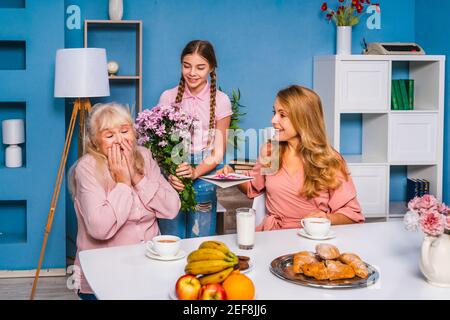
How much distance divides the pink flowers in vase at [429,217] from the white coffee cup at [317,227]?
46cm

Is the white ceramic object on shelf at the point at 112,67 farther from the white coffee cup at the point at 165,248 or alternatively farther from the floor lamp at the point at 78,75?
the white coffee cup at the point at 165,248

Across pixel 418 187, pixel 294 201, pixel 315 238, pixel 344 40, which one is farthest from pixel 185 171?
pixel 418 187

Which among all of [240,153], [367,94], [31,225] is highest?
[367,94]

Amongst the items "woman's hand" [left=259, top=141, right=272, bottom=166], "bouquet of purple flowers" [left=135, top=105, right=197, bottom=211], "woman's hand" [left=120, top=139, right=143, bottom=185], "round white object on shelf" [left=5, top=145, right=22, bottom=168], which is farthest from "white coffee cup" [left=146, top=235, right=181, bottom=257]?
"round white object on shelf" [left=5, top=145, right=22, bottom=168]

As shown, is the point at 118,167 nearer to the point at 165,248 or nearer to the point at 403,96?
the point at 165,248

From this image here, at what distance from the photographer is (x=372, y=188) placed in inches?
179

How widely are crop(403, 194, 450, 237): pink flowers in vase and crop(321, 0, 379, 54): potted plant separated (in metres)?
2.80

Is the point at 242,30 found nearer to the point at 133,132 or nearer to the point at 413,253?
the point at 133,132

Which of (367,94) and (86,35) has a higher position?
(86,35)

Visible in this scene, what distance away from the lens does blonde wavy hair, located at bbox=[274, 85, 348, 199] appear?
8.98 feet

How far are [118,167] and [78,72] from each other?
4.53ft

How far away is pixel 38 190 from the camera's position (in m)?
4.23

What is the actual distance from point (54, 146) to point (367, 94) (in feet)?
7.09
